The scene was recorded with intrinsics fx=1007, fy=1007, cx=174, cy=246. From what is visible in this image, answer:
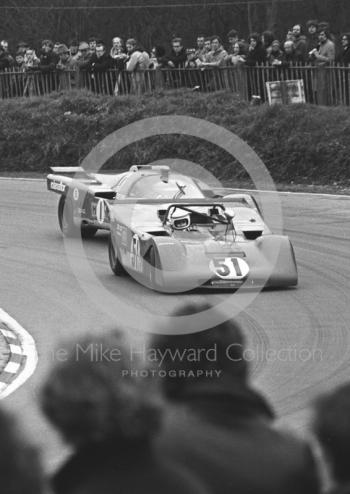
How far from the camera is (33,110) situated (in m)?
24.0

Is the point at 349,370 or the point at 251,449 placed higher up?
the point at 251,449

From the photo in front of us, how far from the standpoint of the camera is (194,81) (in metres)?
21.9

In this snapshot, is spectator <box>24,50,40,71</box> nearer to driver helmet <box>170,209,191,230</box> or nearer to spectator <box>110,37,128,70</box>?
spectator <box>110,37,128,70</box>

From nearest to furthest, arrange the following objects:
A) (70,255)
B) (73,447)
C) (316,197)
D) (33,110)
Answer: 1. (73,447)
2. (70,255)
3. (316,197)
4. (33,110)

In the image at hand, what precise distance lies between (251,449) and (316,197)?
51.0 feet

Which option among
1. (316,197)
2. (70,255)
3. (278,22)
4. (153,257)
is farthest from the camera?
(278,22)

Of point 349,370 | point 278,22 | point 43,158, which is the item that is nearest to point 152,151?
point 43,158

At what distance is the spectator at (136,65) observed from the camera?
71.3 feet

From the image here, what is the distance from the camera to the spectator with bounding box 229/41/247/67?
20250 mm

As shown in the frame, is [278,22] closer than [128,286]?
No

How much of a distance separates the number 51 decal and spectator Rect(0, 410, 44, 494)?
8512 mm

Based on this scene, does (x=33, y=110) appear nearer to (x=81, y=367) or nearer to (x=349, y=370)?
(x=349, y=370)

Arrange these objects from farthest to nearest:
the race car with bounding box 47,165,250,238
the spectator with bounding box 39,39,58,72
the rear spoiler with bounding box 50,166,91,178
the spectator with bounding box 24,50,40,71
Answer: the spectator with bounding box 24,50,40,71
the spectator with bounding box 39,39,58,72
the rear spoiler with bounding box 50,166,91,178
the race car with bounding box 47,165,250,238

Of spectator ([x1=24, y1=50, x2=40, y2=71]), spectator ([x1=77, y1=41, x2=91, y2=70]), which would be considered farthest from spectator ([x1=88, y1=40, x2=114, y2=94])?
spectator ([x1=24, y1=50, x2=40, y2=71])
